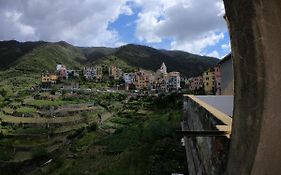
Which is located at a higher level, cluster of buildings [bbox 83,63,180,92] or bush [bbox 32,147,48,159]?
cluster of buildings [bbox 83,63,180,92]

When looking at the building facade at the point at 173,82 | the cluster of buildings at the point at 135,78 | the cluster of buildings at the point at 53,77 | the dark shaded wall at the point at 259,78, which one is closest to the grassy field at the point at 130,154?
the dark shaded wall at the point at 259,78

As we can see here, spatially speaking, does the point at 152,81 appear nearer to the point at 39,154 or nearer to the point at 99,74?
the point at 99,74

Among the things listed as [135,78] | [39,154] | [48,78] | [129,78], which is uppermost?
[48,78]

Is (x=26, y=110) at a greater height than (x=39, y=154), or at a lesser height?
greater

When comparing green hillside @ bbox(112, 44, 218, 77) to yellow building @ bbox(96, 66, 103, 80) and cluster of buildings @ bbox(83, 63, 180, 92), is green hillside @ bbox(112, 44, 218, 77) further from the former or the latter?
cluster of buildings @ bbox(83, 63, 180, 92)

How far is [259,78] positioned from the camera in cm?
291

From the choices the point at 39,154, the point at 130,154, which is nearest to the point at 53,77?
the point at 39,154

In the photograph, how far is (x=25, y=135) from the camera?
5562 cm

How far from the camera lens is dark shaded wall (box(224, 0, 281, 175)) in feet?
9.35

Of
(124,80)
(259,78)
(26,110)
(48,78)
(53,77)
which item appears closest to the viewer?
(259,78)

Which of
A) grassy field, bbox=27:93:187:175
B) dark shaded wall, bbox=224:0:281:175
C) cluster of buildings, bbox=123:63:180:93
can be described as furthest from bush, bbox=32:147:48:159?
cluster of buildings, bbox=123:63:180:93

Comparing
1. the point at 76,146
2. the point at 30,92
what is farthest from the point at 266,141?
the point at 30,92

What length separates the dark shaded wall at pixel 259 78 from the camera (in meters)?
2.85

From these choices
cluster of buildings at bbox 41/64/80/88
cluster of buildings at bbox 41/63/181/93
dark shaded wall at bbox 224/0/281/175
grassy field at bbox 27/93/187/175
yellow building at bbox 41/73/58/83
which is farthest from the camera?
yellow building at bbox 41/73/58/83
